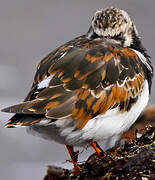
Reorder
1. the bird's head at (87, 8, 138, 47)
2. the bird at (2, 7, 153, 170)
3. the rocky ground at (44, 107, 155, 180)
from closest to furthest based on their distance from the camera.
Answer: the rocky ground at (44, 107, 155, 180)
the bird at (2, 7, 153, 170)
the bird's head at (87, 8, 138, 47)

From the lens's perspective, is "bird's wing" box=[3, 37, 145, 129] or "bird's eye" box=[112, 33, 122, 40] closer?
"bird's wing" box=[3, 37, 145, 129]

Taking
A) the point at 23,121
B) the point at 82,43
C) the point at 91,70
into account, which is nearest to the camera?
the point at 23,121

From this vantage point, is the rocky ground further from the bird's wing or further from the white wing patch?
the white wing patch

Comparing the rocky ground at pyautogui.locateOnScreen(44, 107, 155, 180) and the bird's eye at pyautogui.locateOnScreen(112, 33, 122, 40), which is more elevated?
the bird's eye at pyautogui.locateOnScreen(112, 33, 122, 40)

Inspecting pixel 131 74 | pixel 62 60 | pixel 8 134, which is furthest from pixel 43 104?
pixel 8 134

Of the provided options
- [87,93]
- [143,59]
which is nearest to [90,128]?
[87,93]

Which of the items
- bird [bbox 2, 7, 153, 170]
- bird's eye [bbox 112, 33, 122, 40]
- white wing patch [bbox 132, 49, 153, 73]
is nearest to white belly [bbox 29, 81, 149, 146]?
bird [bbox 2, 7, 153, 170]

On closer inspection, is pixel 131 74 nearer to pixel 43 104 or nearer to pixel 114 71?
pixel 114 71

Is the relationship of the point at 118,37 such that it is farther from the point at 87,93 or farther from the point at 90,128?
the point at 90,128
